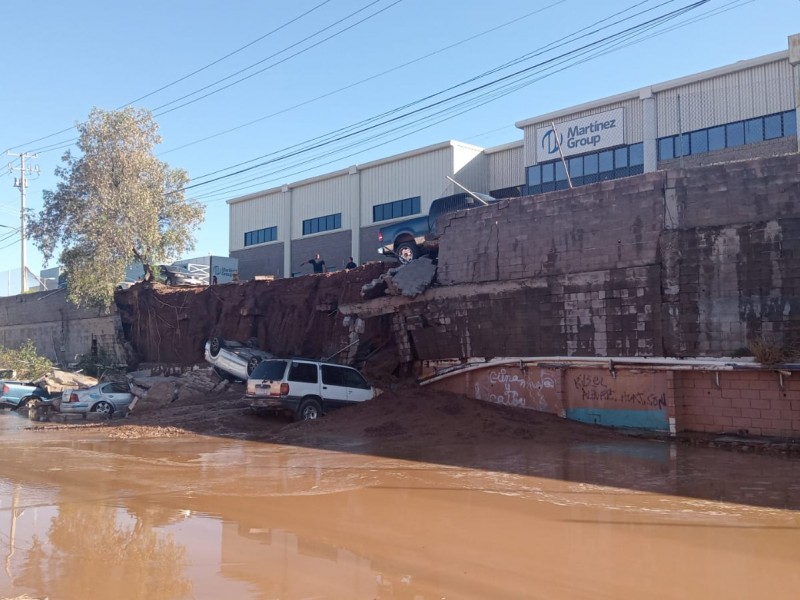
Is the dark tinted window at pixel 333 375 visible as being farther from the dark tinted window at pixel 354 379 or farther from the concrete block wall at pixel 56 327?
the concrete block wall at pixel 56 327

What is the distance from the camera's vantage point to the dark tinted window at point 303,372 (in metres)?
17.9

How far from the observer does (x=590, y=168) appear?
30.5 metres

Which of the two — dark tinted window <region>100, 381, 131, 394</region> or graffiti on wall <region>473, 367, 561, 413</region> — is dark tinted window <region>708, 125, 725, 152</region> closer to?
graffiti on wall <region>473, 367, 561, 413</region>

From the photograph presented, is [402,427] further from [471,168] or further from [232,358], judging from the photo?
[471,168]

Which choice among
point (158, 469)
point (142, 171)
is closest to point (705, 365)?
point (158, 469)

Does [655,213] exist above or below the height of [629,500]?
above

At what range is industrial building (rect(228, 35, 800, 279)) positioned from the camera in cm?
2605

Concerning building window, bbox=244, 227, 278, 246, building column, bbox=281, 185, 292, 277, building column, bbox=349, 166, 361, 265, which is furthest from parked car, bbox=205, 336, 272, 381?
building window, bbox=244, 227, 278, 246

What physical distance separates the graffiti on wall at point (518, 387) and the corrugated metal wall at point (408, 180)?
1701 centimetres

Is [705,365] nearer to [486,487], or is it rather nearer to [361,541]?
[486,487]

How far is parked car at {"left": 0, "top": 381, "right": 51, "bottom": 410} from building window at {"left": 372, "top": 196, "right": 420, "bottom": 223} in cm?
1768

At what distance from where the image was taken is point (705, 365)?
1434 centimetres

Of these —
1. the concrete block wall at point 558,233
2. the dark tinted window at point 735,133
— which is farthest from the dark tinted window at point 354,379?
the dark tinted window at point 735,133

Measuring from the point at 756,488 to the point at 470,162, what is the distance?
2638cm
